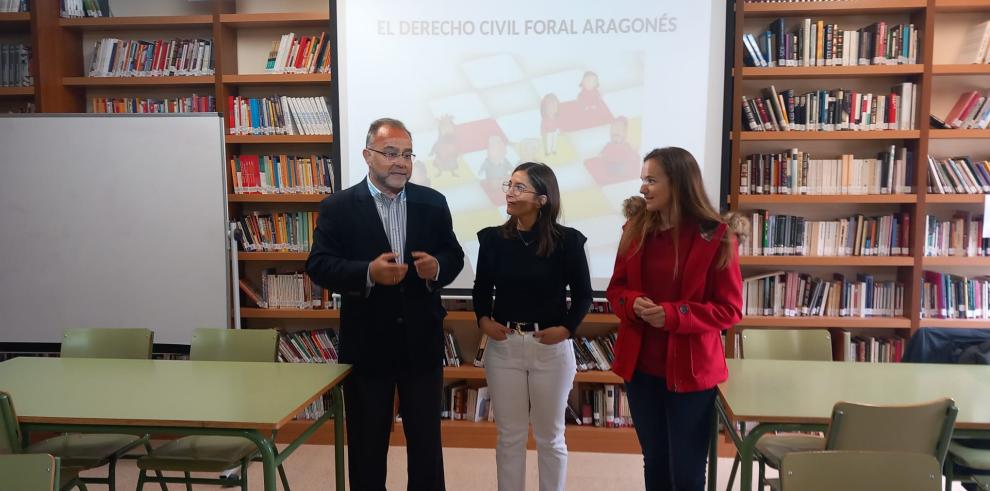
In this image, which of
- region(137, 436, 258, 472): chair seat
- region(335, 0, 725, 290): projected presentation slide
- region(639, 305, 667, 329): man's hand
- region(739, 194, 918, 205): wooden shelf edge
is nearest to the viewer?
region(639, 305, 667, 329): man's hand

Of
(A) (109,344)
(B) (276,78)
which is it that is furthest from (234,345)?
Answer: (B) (276,78)

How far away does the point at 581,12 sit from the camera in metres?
3.57

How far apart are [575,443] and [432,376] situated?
167 cm

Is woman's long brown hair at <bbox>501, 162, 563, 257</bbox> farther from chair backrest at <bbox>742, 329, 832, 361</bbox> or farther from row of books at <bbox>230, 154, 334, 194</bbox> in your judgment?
row of books at <bbox>230, 154, 334, 194</bbox>

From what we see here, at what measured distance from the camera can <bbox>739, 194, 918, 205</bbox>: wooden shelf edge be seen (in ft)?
12.0

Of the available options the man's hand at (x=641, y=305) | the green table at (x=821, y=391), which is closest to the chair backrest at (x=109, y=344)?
the man's hand at (x=641, y=305)

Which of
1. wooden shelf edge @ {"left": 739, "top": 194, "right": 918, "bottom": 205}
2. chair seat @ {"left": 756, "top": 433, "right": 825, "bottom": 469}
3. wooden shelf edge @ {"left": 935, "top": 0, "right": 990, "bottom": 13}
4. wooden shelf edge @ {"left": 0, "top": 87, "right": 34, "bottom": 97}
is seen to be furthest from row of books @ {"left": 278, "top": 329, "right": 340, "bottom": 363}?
wooden shelf edge @ {"left": 935, "top": 0, "right": 990, "bottom": 13}

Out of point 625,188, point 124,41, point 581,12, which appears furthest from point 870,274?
point 124,41

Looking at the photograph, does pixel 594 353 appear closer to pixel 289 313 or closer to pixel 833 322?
pixel 833 322

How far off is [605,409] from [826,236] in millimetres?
1644

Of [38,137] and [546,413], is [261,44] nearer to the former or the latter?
[38,137]

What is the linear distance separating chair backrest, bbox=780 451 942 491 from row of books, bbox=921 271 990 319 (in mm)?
2649

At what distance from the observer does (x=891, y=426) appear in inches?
77.6

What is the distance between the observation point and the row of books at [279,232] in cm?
401
